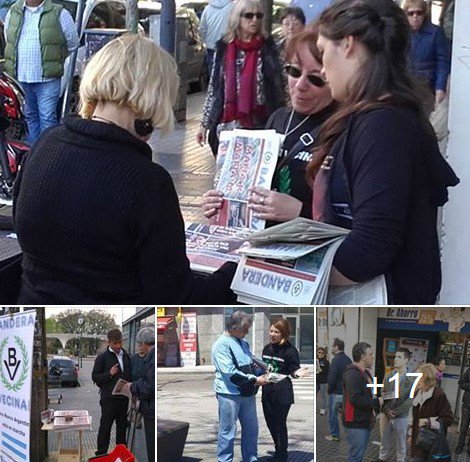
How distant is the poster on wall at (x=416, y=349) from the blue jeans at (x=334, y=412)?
0.67 ft

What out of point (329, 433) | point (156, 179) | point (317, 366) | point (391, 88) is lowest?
point (329, 433)

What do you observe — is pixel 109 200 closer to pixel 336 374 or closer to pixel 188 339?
pixel 188 339

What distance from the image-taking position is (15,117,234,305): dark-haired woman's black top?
233cm

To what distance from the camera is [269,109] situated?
7379mm

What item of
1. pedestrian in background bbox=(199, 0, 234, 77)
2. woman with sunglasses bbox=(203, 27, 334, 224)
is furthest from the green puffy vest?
woman with sunglasses bbox=(203, 27, 334, 224)

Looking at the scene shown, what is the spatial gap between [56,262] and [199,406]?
54 centimetres

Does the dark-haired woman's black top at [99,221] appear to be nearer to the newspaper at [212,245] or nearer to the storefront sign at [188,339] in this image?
the storefront sign at [188,339]

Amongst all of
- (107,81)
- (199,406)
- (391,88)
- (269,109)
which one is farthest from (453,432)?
(269,109)

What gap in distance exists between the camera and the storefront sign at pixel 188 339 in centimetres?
232

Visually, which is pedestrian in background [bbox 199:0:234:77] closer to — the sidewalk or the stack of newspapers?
the stack of newspapers

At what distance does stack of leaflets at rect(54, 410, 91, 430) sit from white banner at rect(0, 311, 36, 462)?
0.30 feet

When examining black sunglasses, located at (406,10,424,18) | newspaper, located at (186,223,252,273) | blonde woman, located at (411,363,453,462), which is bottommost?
blonde woman, located at (411,363,453,462)

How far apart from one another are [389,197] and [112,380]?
0.86 meters

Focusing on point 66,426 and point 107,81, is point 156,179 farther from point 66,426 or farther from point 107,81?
point 66,426
